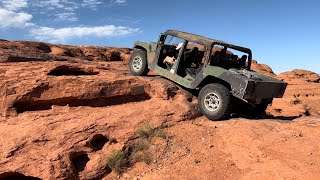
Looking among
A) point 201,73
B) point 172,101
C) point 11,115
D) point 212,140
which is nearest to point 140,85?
point 172,101

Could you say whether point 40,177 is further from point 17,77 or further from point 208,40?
point 208,40

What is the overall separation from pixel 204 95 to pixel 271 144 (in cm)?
210

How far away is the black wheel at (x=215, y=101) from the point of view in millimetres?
8448

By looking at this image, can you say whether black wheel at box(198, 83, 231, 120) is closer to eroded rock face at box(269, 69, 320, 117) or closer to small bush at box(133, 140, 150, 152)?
small bush at box(133, 140, 150, 152)

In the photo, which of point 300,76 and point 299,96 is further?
point 300,76

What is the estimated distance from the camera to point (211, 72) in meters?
8.84

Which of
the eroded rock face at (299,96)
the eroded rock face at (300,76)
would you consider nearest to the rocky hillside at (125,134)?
the eroded rock face at (299,96)

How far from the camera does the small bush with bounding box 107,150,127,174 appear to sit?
707 cm

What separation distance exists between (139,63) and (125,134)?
3.48m

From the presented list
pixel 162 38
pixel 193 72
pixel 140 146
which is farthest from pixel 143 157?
pixel 162 38

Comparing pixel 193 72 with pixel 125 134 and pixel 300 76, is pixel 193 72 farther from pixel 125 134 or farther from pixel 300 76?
pixel 300 76

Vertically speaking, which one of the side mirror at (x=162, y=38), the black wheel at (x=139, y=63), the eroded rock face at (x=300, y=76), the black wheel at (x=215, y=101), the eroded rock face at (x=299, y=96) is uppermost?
the side mirror at (x=162, y=38)

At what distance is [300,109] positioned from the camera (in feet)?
56.0

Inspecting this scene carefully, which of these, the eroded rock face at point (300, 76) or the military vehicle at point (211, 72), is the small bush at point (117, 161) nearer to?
the military vehicle at point (211, 72)
